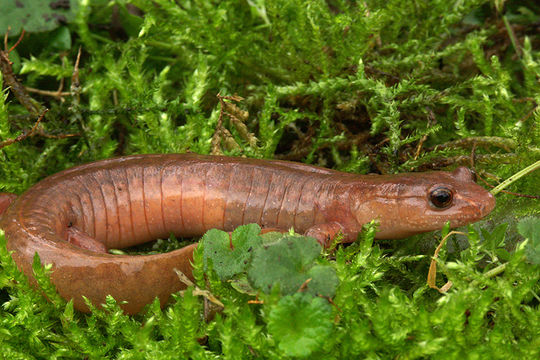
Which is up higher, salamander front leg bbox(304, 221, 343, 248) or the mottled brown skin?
the mottled brown skin

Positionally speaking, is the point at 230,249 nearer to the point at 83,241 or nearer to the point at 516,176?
the point at 83,241

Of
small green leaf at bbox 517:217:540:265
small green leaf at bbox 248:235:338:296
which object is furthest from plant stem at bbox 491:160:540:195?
small green leaf at bbox 248:235:338:296

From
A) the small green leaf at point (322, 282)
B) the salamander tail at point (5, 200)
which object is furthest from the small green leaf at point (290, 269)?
the salamander tail at point (5, 200)

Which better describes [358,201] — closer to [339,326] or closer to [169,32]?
[339,326]

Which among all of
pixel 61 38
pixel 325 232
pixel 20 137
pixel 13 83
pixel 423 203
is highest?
pixel 61 38

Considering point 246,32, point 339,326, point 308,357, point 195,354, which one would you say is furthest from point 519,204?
point 246,32

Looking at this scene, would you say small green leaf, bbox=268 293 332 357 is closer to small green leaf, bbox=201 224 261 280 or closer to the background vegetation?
the background vegetation

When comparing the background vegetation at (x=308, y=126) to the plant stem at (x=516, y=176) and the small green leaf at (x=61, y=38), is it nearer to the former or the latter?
the small green leaf at (x=61, y=38)

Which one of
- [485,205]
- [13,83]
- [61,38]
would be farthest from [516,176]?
[61,38]
